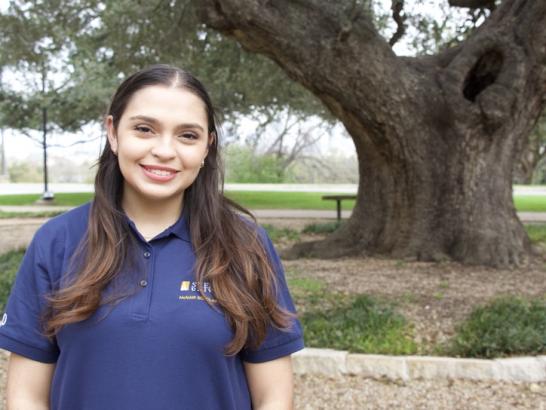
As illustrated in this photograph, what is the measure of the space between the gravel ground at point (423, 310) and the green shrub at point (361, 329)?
0.63 feet

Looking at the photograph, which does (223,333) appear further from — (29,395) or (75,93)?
(75,93)

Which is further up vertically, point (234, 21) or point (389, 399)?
point (234, 21)

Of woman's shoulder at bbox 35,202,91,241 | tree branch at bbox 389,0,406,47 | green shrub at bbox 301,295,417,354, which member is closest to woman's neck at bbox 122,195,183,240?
woman's shoulder at bbox 35,202,91,241

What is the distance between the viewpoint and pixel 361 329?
4887 mm

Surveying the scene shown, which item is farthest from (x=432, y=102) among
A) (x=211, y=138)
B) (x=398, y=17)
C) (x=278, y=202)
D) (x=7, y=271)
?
(x=278, y=202)

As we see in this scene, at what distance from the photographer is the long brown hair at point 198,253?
4.99 feet

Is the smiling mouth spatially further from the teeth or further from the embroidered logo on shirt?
the embroidered logo on shirt

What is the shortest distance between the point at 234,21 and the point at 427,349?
14.4 ft

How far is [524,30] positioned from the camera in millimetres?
7730

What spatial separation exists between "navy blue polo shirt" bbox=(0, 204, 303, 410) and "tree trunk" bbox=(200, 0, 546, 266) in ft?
20.1

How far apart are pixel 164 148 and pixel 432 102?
21.5 ft

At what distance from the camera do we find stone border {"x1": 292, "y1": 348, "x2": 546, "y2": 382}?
425 centimetres

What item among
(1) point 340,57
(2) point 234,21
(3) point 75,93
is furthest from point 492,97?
(3) point 75,93

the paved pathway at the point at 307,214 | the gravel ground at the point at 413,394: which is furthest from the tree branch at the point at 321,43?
the paved pathway at the point at 307,214
